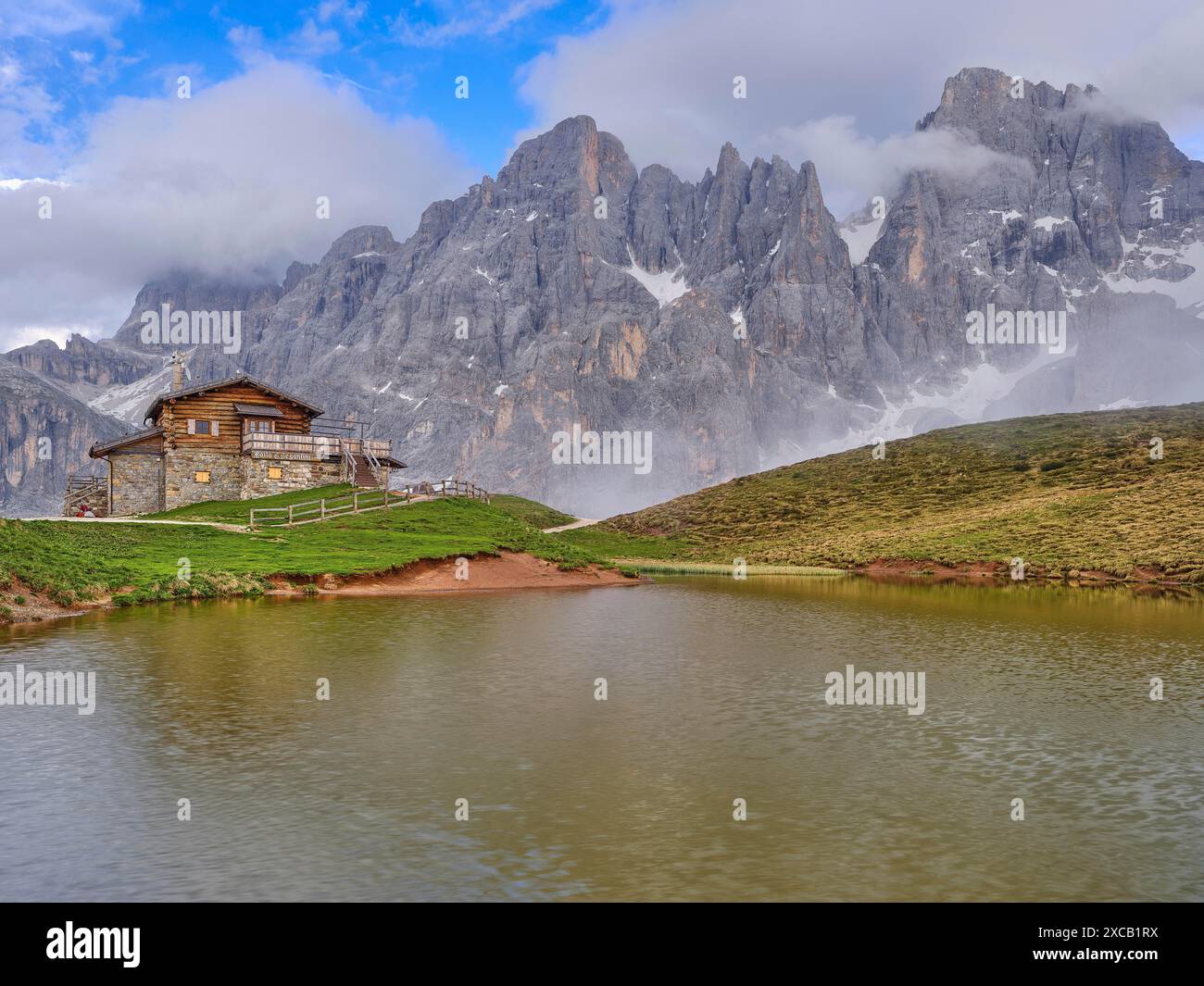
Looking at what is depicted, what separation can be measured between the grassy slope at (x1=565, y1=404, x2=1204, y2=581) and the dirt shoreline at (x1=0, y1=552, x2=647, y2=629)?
1160 inches

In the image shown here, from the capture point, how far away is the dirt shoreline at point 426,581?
102 feet

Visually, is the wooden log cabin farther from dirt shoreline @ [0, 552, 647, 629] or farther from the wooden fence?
dirt shoreline @ [0, 552, 647, 629]

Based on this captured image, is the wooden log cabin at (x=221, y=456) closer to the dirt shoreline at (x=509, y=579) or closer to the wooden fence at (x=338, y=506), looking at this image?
the wooden fence at (x=338, y=506)

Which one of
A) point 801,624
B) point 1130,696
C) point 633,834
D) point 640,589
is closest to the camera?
point 633,834

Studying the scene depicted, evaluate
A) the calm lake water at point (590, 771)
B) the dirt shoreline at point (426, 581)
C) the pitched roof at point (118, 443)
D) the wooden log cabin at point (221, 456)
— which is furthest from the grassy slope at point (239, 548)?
the pitched roof at point (118, 443)

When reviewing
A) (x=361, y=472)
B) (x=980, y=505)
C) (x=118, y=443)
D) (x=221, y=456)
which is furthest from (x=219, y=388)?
(x=980, y=505)

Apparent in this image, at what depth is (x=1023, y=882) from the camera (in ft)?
31.7

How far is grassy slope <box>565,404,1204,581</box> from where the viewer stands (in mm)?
67500

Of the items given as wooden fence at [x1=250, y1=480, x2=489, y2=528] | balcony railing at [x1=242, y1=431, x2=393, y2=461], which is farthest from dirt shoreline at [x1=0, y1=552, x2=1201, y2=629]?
balcony railing at [x1=242, y1=431, x2=393, y2=461]

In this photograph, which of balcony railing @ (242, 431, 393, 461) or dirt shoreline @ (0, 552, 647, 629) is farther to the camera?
balcony railing @ (242, 431, 393, 461)

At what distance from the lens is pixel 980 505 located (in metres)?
88.3
